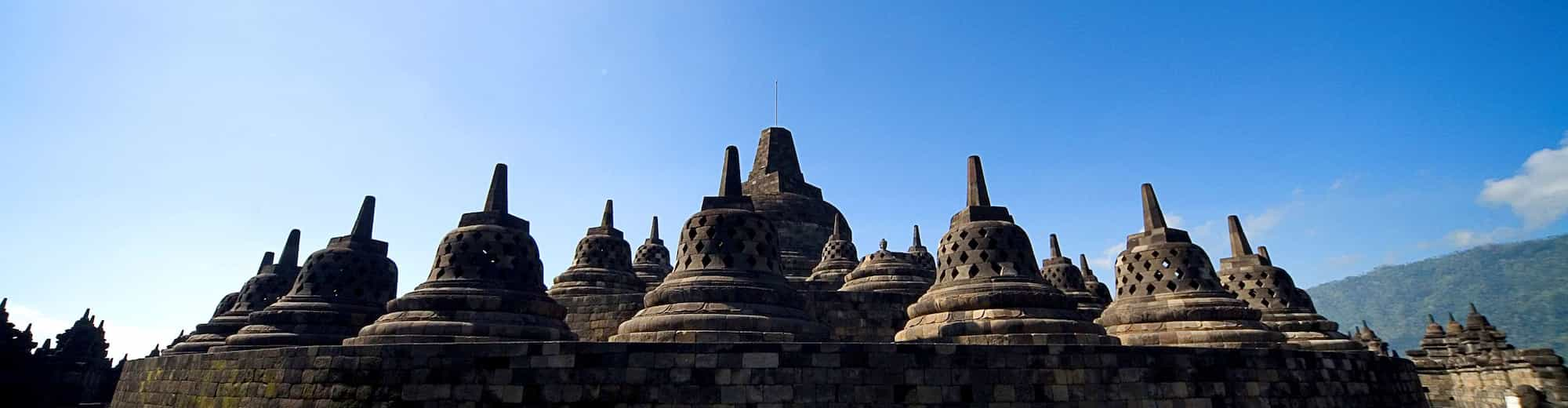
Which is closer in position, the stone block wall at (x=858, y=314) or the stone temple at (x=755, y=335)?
the stone temple at (x=755, y=335)

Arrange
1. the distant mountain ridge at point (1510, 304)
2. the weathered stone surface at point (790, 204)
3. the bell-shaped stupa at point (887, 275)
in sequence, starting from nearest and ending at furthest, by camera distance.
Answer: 1. the bell-shaped stupa at point (887, 275)
2. the weathered stone surface at point (790, 204)
3. the distant mountain ridge at point (1510, 304)

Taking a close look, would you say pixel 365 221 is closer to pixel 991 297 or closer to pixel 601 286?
pixel 601 286

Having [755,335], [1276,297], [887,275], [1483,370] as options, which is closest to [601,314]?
[755,335]

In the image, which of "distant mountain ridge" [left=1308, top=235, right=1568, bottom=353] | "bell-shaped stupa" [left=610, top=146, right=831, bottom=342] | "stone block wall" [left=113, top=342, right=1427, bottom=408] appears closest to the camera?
"stone block wall" [left=113, top=342, right=1427, bottom=408]

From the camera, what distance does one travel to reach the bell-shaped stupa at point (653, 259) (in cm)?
2357

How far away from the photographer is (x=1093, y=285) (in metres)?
22.8

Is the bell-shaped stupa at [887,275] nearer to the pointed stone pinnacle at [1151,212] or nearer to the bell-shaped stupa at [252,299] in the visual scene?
the pointed stone pinnacle at [1151,212]

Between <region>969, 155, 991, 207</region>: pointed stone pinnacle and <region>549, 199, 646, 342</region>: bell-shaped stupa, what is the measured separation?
23.2 feet

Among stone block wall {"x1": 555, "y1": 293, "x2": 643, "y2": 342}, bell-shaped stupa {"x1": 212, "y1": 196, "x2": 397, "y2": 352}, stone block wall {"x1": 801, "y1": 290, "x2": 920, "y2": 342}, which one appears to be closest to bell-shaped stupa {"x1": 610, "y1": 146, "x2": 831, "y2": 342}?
stone block wall {"x1": 801, "y1": 290, "x2": 920, "y2": 342}

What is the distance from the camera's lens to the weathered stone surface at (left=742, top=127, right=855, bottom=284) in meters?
26.5

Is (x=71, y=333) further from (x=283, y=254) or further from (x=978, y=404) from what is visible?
(x=978, y=404)

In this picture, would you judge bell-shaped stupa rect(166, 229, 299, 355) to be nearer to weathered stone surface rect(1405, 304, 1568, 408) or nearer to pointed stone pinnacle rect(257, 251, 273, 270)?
pointed stone pinnacle rect(257, 251, 273, 270)

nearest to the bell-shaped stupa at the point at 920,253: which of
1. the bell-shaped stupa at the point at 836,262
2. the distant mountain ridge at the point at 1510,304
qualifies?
the bell-shaped stupa at the point at 836,262

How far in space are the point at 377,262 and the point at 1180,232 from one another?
51.4 feet
